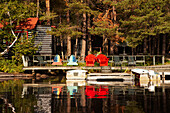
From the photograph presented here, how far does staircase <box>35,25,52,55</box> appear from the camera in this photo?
30.7 meters

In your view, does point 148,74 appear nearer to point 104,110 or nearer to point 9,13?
point 104,110

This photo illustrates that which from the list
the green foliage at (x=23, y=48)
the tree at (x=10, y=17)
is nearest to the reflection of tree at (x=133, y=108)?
the green foliage at (x=23, y=48)

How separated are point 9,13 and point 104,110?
2159 centimetres

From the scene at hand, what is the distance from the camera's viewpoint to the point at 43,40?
31.1 meters

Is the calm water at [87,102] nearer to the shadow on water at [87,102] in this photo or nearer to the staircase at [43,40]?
the shadow on water at [87,102]

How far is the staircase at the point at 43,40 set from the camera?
30734mm

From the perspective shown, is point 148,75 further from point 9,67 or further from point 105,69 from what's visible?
point 9,67

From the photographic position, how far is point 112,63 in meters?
30.2

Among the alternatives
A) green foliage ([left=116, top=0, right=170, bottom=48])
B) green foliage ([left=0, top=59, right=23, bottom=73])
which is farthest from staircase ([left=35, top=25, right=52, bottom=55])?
green foliage ([left=116, top=0, right=170, bottom=48])

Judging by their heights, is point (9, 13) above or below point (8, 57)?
above

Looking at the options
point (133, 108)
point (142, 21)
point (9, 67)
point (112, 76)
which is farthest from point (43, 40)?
point (133, 108)

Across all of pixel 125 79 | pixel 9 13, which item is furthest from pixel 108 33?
pixel 9 13

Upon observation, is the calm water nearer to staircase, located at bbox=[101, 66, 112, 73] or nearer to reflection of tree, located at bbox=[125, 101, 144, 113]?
reflection of tree, located at bbox=[125, 101, 144, 113]

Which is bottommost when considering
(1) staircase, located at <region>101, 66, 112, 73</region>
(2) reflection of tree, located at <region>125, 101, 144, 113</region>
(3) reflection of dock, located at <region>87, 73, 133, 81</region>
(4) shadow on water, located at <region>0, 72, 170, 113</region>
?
(2) reflection of tree, located at <region>125, 101, 144, 113</region>
